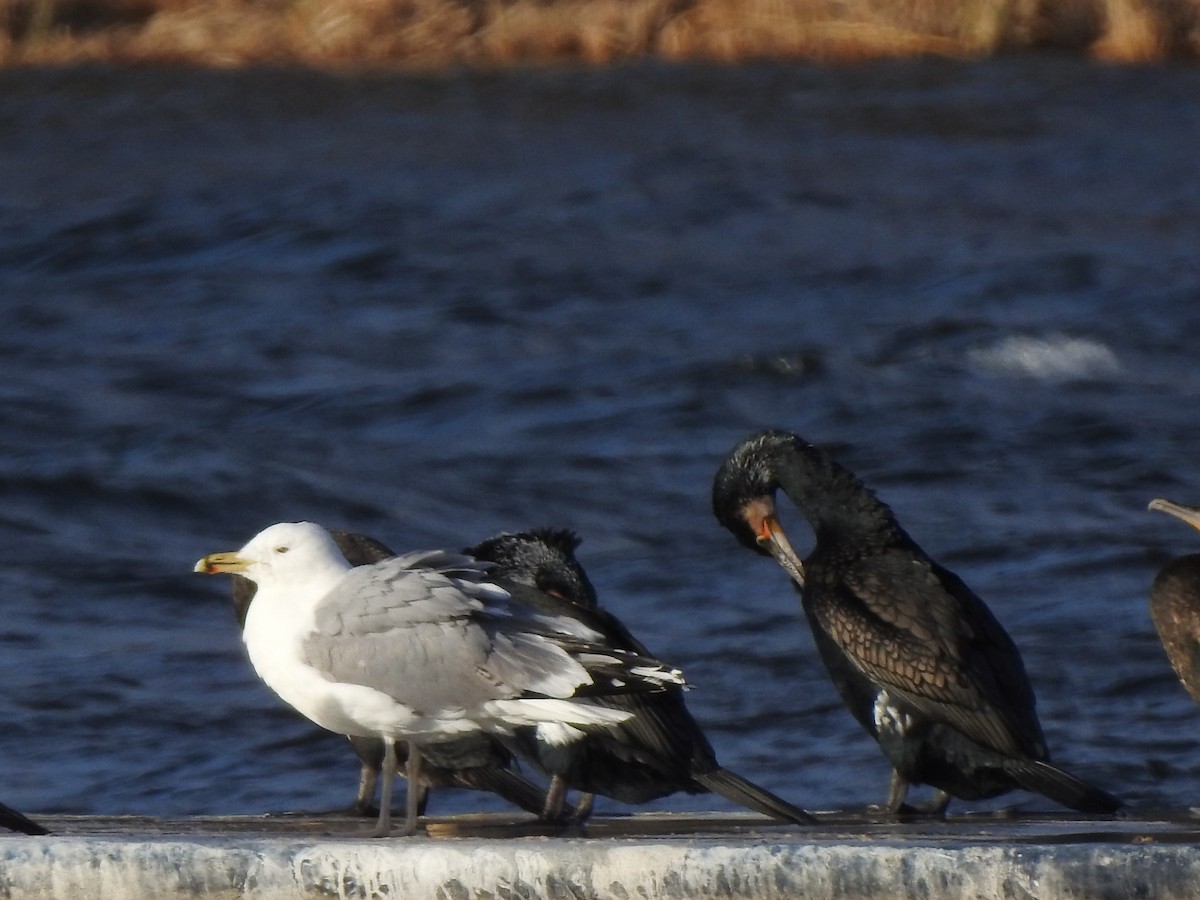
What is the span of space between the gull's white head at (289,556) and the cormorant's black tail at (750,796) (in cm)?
117

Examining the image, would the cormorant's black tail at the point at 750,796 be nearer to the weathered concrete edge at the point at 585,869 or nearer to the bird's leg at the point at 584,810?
the bird's leg at the point at 584,810

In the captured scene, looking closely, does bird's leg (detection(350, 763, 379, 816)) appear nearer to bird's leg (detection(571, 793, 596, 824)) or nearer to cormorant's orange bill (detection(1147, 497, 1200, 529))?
bird's leg (detection(571, 793, 596, 824))

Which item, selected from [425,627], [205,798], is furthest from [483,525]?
[425,627]

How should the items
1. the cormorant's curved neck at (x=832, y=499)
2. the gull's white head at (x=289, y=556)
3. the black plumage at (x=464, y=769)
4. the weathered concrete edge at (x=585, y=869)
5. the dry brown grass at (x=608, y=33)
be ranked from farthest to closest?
the dry brown grass at (x=608, y=33) → the cormorant's curved neck at (x=832, y=499) → the black plumage at (x=464, y=769) → the gull's white head at (x=289, y=556) → the weathered concrete edge at (x=585, y=869)

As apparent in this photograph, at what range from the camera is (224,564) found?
22.3 feet

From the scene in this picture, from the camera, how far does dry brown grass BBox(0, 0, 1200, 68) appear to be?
24.1 metres

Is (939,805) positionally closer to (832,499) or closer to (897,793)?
(897,793)

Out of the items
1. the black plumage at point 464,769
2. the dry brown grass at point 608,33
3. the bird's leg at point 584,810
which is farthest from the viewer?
the dry brown grass at point 608,33

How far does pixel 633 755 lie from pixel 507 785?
2.40ft

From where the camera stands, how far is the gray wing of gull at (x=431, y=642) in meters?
6.37

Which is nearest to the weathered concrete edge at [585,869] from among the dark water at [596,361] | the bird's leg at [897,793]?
the bird's leg at [897,793]

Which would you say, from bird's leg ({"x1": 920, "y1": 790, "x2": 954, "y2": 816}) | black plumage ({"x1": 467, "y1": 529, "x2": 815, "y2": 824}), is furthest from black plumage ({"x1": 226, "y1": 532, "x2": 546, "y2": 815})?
bird's leg ({"x1": 920, "y1": 790, "x2": 954, "y2": 816})

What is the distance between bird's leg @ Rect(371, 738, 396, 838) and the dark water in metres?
A: 3.82

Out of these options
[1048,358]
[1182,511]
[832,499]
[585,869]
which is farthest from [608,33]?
[585,869]
